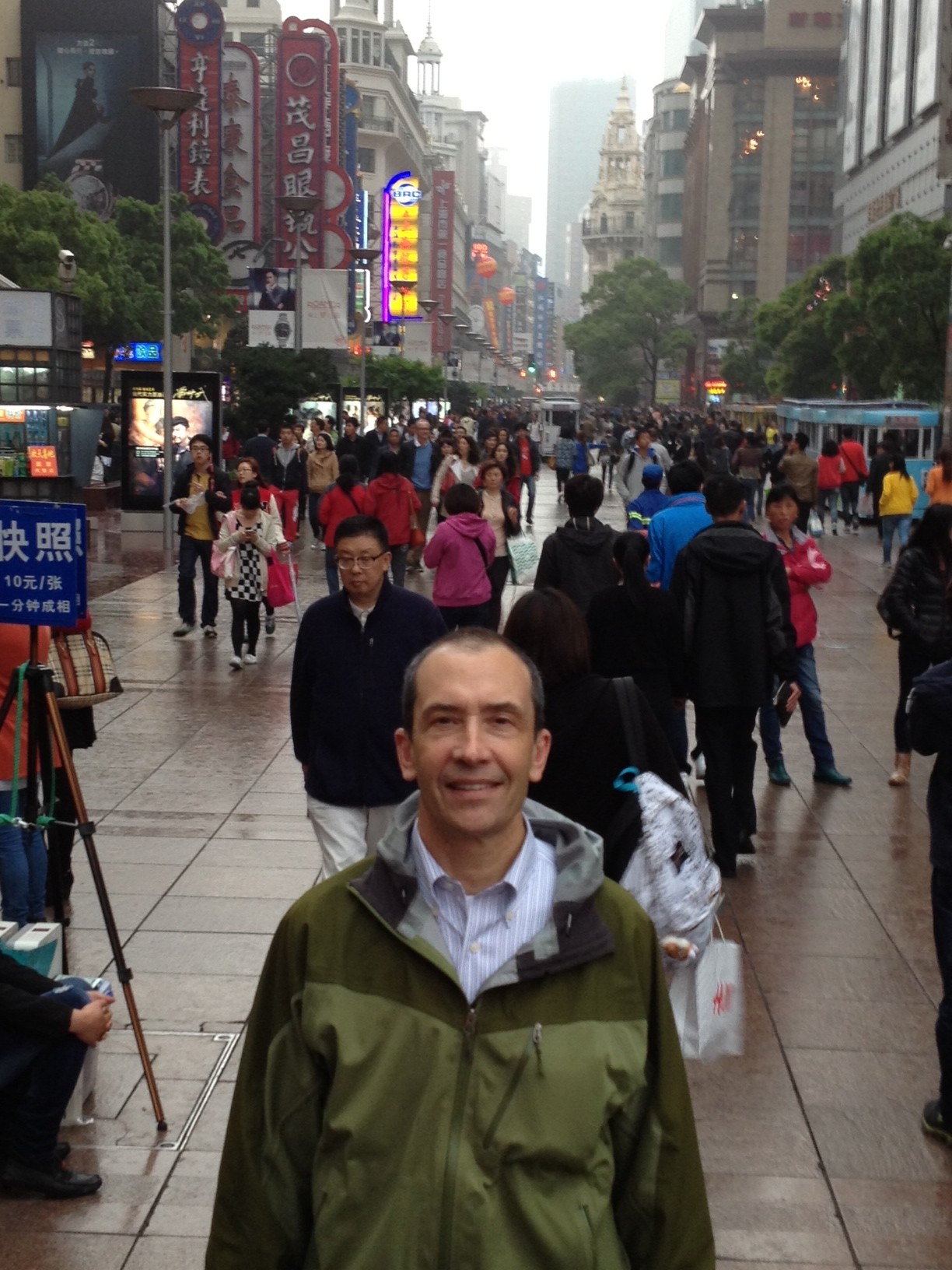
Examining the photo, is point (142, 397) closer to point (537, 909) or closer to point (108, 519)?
point (108, 519)

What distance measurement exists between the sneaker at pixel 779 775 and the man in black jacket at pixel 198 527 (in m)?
6.40

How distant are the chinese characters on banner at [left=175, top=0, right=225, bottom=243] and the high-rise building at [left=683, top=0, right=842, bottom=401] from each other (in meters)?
64.7

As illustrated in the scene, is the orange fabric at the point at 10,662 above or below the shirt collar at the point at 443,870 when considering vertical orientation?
below

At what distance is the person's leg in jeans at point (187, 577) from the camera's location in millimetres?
15836

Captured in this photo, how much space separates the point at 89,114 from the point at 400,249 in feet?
61.3

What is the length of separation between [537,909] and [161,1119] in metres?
3.05

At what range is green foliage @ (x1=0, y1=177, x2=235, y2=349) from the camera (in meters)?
52.6

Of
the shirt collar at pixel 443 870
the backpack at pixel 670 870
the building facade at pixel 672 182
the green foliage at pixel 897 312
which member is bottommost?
the backpack at pixel 670 870

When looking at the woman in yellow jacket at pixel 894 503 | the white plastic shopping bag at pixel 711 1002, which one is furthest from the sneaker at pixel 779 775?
the woman in yellow jacket at pixel 894 503

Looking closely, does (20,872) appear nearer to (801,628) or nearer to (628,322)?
(801,628)

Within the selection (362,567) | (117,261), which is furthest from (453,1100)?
(117,261)

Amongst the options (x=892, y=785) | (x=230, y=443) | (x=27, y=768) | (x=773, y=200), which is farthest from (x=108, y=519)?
(x=773, y=200)

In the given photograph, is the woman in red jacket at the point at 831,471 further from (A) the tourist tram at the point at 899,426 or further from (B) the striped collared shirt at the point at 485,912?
(B) the striped collared shirt at the point at 485,912

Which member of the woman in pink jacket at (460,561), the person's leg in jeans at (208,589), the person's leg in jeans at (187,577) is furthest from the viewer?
the person's leg in jeans at (208,589)
